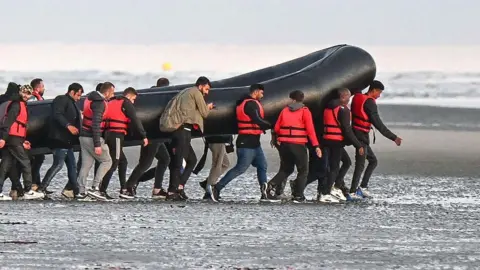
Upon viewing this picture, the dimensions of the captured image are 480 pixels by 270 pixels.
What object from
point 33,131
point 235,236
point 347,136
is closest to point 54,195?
point 33,131

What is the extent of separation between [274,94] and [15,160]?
358 centimetres

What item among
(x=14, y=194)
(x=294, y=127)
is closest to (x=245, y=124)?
(x=294, y=127)

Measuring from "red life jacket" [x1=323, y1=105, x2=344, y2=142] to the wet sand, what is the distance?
916 mm

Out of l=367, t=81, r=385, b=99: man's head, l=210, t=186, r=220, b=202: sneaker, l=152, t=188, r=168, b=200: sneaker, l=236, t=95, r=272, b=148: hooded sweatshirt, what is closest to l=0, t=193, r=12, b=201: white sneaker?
l=152, t=188, r=168, b=200: sneaker

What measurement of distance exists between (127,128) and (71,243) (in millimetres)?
5086

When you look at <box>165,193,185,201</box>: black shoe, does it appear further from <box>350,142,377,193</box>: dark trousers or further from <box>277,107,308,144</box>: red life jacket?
<box>350,142,377,193</box>: dark trousers

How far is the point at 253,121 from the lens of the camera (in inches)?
675

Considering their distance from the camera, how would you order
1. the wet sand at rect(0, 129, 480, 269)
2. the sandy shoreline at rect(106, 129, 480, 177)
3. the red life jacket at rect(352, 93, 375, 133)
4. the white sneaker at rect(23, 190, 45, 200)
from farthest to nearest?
the sandy shoreline at rect(106, 129, 480, 177) < the red life jacket at rect(352, 93, 375, 133) < the white sneaker at rect(23, 190, 45, 200) < the wet sand at rect(0, 129, 480, 269)

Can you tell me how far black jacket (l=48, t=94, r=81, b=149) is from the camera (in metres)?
17.0

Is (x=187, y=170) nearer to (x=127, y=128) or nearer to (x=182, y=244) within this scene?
(x=127, y=128)

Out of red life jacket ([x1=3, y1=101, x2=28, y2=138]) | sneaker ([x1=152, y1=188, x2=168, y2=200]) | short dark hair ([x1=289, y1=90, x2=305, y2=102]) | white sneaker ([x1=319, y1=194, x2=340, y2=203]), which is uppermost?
short dark hair ([x1=289, y1=90, x2=305, y2=102])

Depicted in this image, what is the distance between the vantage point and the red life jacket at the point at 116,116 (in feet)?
56.1

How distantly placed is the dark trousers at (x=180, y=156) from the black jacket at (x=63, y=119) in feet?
4.16

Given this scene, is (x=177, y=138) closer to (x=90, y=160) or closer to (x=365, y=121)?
(x=90, y=160)
